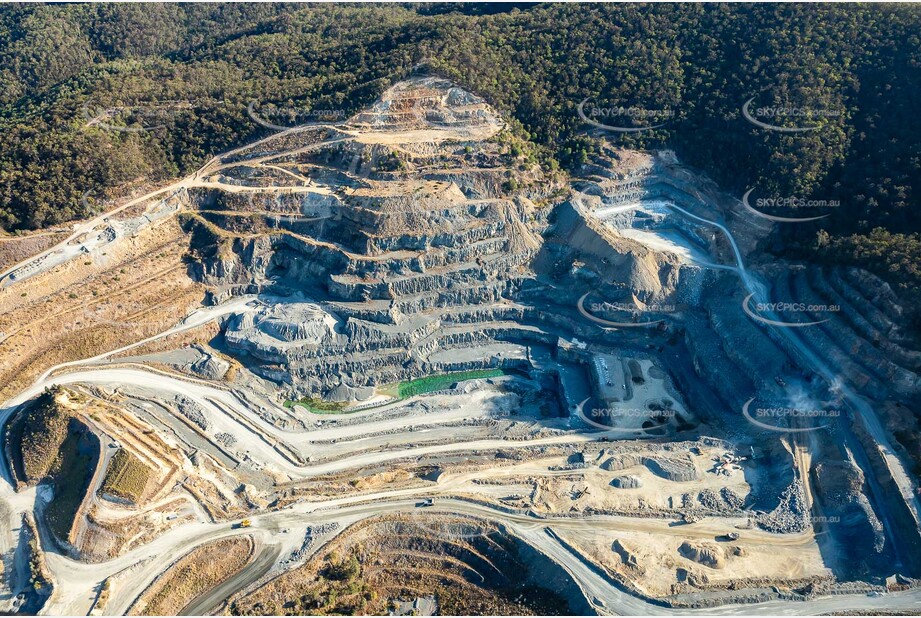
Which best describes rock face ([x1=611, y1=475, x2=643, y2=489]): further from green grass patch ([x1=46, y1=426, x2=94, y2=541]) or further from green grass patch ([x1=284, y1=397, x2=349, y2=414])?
green grass patch ([x1=46, y1=426, x2=94, y2=541])

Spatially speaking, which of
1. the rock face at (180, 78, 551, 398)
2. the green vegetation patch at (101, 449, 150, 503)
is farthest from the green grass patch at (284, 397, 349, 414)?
the green vegetation patch at (101, 449, 150, 503)

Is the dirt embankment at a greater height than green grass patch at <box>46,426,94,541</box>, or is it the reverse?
green grass patch at <box>46,426,94,541</box>

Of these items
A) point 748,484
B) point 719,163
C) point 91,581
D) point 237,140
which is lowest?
point 748,484

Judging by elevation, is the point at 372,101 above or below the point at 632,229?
above

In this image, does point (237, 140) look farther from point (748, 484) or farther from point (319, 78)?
point (748, 484)

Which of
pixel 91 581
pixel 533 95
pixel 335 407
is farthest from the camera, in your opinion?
pixel 533 95

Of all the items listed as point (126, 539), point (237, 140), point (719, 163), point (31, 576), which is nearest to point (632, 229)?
point (719, 163)

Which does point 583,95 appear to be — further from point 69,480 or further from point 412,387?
point 69,480
